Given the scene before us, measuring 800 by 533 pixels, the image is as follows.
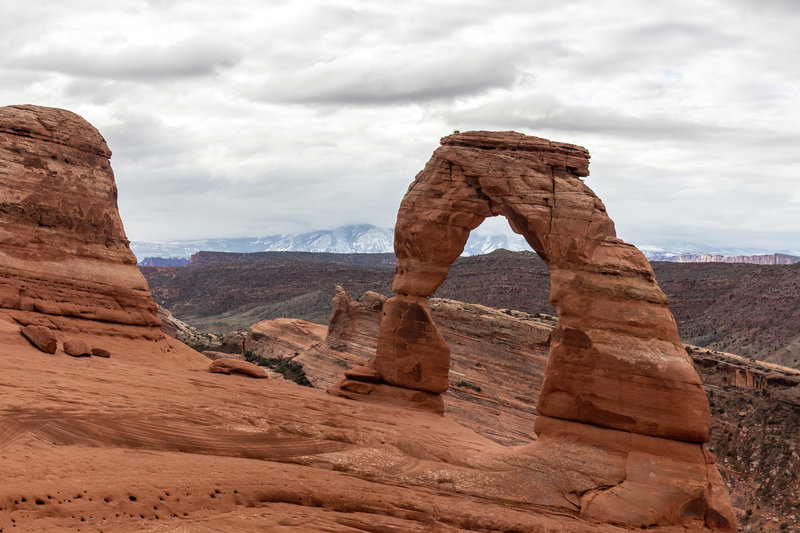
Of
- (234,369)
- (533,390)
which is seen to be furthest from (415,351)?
(533,390)

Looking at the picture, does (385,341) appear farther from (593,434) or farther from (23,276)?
(23,276)

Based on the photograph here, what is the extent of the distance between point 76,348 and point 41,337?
1.03 meters

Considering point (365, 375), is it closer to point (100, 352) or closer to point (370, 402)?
point (370, 402)

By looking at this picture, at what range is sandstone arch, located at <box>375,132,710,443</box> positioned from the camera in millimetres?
19500

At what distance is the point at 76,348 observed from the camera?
22.2 meters

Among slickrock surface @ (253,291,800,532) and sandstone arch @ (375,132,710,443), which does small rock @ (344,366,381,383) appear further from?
slickrock surface @ (253,291,800,532)

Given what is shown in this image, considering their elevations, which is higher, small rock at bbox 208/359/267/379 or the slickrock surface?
small rock at bbox 208/359/267/379

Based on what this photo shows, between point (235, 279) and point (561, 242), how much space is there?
97.3 meters

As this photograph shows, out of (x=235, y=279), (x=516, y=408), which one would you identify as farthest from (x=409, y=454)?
(x=235, y=279)

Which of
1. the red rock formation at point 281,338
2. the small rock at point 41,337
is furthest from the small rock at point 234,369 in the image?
the red rock formation at point 281,338

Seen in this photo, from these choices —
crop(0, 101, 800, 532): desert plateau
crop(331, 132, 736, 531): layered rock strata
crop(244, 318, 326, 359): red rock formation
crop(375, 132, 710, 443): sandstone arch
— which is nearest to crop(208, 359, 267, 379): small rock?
crop(0, 101, 800, 532): desert plateau

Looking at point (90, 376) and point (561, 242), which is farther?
point (561, 242)

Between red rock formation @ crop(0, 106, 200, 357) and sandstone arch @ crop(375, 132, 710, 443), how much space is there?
949cm

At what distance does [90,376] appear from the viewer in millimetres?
19453
